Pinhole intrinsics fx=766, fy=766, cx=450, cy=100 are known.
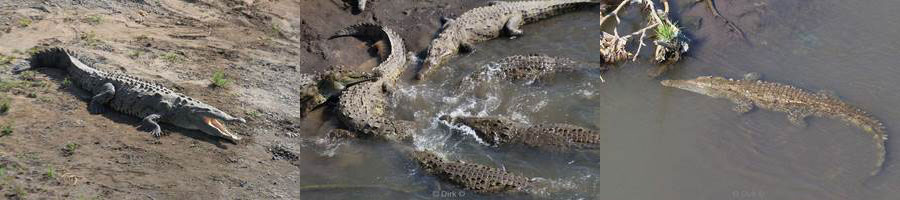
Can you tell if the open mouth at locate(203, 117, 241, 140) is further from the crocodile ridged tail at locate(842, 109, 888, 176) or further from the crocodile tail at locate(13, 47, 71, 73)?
the crocodile ridged tail at locate(842, 109, 888, 176)

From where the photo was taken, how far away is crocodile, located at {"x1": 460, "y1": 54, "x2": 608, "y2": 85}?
305 inches

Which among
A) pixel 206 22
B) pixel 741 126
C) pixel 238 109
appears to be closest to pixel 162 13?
pixel 206 22

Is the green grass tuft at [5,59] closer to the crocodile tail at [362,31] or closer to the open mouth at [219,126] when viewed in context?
the open mouth at [219,126]

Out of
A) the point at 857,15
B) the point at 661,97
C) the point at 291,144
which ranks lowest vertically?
the point at 291,144

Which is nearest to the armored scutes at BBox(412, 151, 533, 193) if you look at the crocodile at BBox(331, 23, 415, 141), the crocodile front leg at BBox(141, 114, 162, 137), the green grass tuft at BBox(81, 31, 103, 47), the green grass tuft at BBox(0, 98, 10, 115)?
the crocodile at BBox(331, 23, 415, 141)

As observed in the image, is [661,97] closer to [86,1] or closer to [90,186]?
[90,186]

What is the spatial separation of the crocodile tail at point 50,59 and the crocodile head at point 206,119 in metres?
1.71

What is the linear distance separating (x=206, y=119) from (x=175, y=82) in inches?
44.8

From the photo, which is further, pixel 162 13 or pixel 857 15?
pixel 162 13

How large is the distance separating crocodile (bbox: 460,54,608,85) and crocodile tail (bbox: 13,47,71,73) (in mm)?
4092

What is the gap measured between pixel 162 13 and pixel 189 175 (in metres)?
3.79

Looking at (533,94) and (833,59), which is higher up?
(833,59)

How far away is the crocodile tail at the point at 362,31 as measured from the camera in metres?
8.77

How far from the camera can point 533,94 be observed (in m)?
7.50
